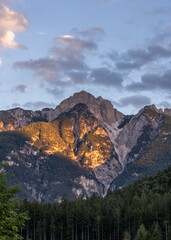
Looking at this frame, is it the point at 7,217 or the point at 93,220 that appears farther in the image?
the point at 93,220

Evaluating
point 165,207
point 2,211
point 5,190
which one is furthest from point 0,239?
point 165,207


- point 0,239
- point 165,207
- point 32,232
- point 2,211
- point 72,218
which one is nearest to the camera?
point 0,239

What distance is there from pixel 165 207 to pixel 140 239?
3430 cm

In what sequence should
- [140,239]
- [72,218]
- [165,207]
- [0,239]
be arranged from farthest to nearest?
[72,218], [165,207], [140,239], [0,239]

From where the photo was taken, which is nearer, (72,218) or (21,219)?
(21,219)

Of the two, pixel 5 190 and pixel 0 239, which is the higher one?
pixel 5 190

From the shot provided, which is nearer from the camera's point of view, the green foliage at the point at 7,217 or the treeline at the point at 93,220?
the green foliage at the point at 7,217

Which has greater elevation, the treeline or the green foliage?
the treeline

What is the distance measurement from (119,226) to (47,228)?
27.3m

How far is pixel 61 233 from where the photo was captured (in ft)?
565

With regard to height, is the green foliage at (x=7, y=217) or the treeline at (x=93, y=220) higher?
the treeline at (x=93, y=220)

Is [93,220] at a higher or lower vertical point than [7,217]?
higher

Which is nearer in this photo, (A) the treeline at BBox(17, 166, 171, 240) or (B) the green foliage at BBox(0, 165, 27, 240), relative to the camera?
(B) the green foliage at BBox(0, 165, 27, 240)

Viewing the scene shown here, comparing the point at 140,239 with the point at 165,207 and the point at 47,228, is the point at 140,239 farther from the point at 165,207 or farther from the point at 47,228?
the point at 47,228
